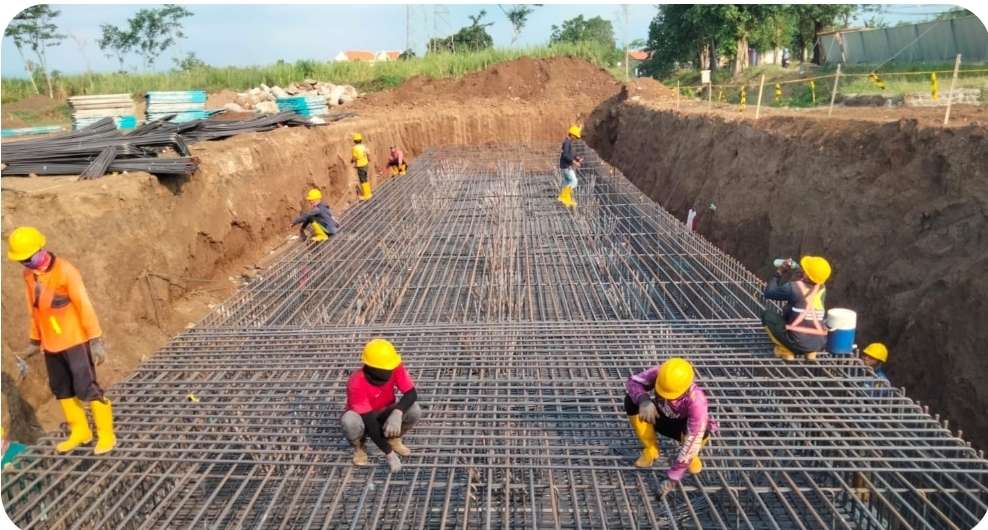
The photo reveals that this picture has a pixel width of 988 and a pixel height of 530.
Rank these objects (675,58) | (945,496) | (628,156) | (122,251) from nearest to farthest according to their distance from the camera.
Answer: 1. (945,496)
2. (122,251)
3. (628,156)
4. (675,58)

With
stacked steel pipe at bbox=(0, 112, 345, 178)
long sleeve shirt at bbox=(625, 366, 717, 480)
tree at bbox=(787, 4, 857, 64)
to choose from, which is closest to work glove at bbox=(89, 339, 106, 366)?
long sleeve shirt at bbox=(625, 366, 717, 480)

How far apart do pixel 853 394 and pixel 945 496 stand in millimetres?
864

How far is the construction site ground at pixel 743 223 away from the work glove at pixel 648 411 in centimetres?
276

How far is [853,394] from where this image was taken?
13.8 feet

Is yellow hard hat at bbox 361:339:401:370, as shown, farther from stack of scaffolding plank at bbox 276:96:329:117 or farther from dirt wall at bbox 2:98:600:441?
stack of scaffolding plank at bbox 276:96:329:117

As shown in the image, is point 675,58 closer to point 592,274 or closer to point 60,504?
point 592,274

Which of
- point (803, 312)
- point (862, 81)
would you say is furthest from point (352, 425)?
point (862, 81)

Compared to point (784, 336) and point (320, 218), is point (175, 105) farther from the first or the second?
point (784, 336)

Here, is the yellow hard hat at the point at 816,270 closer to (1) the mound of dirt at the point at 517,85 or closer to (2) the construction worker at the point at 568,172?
(2) the construction worker at the point at 568,172

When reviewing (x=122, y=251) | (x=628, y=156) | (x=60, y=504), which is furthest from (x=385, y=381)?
(x=628, y=156)

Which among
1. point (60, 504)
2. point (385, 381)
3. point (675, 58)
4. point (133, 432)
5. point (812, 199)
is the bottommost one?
point (60, 504)

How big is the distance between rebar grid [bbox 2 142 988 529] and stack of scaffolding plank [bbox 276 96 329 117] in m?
10.1

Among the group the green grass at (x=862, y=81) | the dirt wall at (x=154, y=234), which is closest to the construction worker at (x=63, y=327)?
the dirt wall at (x=154, y=234)

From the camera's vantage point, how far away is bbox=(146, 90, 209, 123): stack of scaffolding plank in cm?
1302
